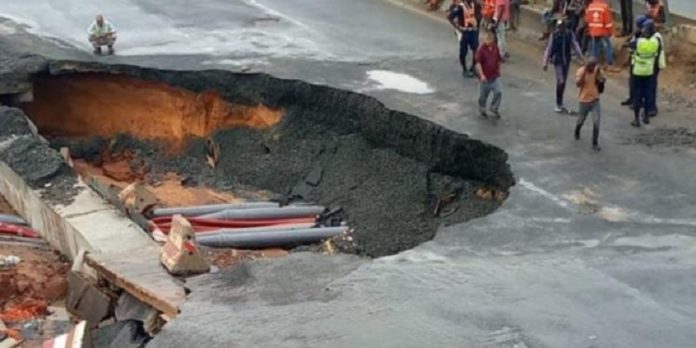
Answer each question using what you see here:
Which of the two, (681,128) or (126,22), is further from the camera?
(126,22)

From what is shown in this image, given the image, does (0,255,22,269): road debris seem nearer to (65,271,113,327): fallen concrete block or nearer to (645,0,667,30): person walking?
(65,271,113,327): fallen concrete block

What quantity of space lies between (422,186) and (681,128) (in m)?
4.11

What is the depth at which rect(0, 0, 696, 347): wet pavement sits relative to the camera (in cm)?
1079

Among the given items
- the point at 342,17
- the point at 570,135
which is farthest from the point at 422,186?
the point at 342,17

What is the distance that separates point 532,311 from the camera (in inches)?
436

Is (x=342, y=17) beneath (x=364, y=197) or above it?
above

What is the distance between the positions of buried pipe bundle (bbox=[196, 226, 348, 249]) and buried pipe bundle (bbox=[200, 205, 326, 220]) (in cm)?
94

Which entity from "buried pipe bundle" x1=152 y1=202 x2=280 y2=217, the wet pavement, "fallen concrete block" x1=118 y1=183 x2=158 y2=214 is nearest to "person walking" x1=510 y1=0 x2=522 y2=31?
the wet pavement

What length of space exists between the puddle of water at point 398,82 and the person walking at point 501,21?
8.22ft

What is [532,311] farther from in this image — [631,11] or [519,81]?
[631,11]

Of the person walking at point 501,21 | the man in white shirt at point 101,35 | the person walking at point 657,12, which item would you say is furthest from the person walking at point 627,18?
the man in white shirt at point 101,35

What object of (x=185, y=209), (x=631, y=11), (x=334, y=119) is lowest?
(x=185, y=209)

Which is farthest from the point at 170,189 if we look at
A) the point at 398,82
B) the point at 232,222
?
the point at 398,82

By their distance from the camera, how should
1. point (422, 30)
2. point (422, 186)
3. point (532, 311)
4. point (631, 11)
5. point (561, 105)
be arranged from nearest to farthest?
point (532, 311) < point (422, 186) < point (561, 105) < point (631, 11) < point (422, 30)
